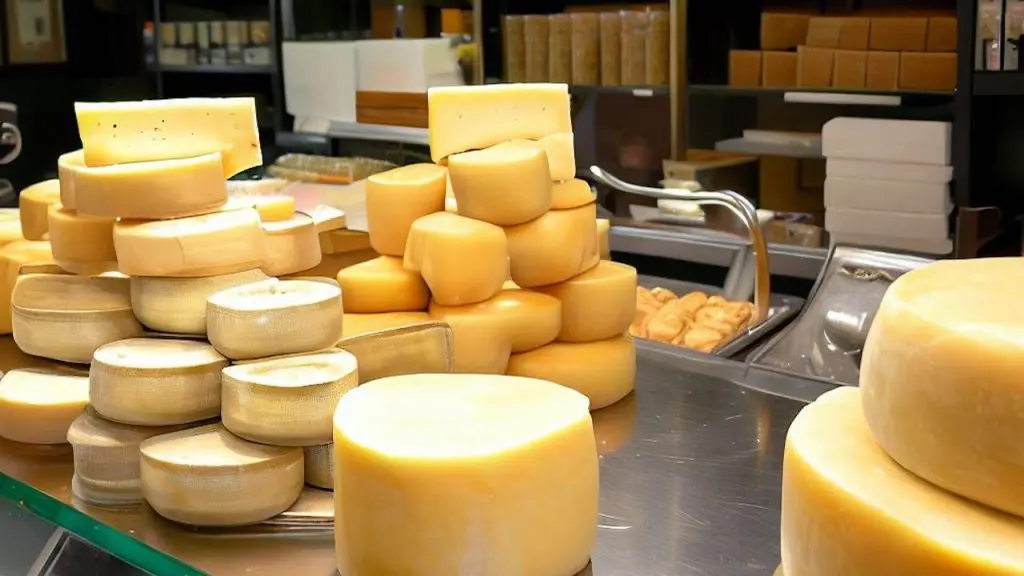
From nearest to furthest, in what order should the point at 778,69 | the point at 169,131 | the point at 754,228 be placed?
the point at 169,131
the point at 754,228
the point at 778,69

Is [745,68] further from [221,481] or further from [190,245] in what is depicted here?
[221,481]

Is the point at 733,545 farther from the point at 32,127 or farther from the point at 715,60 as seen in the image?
the point at 32,127

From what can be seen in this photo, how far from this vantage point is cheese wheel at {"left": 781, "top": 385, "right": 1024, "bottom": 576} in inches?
21.1

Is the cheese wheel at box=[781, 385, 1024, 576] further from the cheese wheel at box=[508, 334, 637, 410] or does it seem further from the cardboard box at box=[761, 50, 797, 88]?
the cardboard box at box=[761, 50, 797, 88]

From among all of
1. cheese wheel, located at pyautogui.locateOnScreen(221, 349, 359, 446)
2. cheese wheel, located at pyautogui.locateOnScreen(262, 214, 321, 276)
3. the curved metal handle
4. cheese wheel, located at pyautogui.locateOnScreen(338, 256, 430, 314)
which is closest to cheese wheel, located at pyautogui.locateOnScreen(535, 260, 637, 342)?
cheese wheel, located at pyautogui.locateOnScreen(338, 256, 430, 314)

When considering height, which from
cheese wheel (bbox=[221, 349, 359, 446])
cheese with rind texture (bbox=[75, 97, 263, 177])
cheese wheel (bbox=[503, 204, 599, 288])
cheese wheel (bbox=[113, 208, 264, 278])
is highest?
cheese with rind texture (bbox=[75, 97, 263, 177])

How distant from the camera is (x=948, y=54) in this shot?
116 inches

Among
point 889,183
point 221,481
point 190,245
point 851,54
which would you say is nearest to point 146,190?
point 190,245

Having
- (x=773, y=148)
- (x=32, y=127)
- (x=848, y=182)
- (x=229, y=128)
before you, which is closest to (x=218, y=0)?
(x=32, y=127)

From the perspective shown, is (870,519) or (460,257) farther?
(460,257)

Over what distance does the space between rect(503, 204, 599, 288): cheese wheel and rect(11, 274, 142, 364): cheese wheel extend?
442 millimetres

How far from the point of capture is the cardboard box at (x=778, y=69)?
3.35m

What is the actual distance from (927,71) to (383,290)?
2227 millimetres

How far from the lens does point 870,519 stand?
568 millimetres
